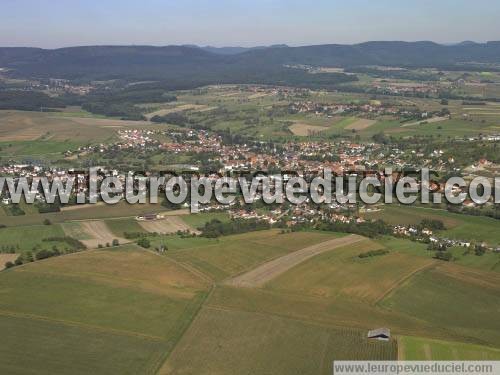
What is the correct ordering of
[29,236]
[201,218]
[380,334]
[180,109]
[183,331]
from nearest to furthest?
[380,334], [183,331], [29,236], [201,218], [180,109]

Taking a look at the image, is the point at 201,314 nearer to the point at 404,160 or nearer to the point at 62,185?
the point at 62,185

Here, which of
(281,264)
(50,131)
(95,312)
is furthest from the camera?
(50,131)

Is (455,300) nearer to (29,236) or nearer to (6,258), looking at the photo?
(6,258)

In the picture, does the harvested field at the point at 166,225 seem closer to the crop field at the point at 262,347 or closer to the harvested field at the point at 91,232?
the harvested field at the point at 91,232

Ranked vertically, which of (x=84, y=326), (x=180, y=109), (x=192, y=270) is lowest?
(x=192, y=270)

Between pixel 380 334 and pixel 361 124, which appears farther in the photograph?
pixel 361 124

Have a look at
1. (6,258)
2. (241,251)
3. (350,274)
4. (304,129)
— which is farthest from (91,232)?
(304,129)

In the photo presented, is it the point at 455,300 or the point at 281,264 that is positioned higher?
the point at 281,264

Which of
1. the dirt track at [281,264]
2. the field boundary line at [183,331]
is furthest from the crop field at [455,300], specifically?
the field boundary line at [183,331]

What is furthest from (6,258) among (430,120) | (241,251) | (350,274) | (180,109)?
(180,109)
